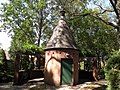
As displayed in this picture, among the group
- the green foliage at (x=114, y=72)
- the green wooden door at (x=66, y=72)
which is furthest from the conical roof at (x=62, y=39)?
the green foliage at (x=114, y=72)

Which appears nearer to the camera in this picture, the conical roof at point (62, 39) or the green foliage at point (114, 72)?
the green foliage at point (114, 72)

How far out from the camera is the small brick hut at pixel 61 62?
2331cm

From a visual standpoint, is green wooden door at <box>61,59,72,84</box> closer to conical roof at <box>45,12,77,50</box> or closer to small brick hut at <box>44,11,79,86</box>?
small brick hut at <box>44,11,79,86</box>

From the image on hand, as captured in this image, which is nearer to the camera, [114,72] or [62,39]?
[114,72]

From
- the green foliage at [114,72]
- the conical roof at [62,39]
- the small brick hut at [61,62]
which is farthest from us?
the conical roof at [62,39]

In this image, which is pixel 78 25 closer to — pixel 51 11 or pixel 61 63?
pixel 51 11

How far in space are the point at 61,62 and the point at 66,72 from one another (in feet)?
4.16

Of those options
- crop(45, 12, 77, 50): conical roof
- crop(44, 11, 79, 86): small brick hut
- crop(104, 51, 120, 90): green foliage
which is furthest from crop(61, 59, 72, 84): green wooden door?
crop(104, 51, 120, 90): green foliage

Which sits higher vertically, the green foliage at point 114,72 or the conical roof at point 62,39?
the conical roof at point 62,39

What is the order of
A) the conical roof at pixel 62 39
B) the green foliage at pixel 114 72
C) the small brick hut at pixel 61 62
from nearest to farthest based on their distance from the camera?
the green foliage at pixel 114 72, the small brick hut at pixel 61 62, the conical roof at pixel 62 39

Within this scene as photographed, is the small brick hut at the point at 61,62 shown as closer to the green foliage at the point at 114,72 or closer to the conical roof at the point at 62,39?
the conical roof at the point at 62,39

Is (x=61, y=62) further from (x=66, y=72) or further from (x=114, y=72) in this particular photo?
(x=114, y=72)

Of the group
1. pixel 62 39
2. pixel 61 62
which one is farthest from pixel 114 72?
pixel 62 39

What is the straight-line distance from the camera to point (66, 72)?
23531 millimetres
